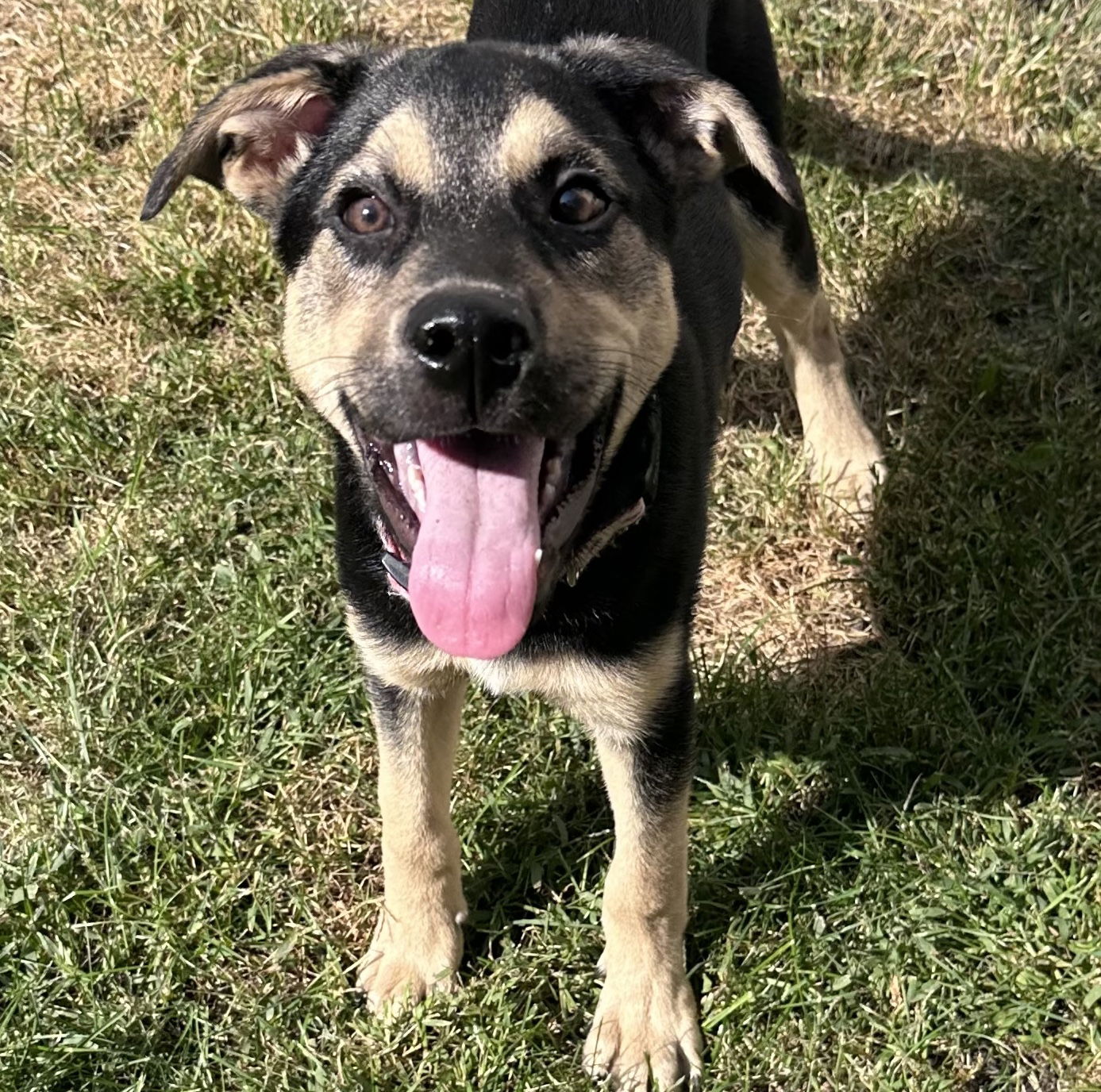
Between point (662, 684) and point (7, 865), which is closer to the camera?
point (662, 684)

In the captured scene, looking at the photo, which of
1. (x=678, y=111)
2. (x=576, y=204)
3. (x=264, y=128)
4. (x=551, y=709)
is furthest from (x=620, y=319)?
(x=551, y=709)

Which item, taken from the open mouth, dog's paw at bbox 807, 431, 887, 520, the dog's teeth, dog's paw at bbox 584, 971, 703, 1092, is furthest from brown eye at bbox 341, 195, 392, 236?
dog's paw at bbox 807, 431, 887, 520

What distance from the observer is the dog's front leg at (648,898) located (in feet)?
11.1

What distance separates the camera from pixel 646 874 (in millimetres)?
3484

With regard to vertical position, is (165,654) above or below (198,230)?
below

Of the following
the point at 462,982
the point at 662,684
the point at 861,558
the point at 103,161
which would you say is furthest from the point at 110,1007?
the point at 103,161

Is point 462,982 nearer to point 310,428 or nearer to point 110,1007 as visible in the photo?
point 110,1007

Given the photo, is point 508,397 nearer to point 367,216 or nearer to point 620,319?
point 620,319

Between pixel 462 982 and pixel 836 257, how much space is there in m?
3.38

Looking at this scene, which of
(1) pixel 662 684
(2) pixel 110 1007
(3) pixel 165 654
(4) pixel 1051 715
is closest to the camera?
(1) pixel 662 684

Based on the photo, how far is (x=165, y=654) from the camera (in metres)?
4.55

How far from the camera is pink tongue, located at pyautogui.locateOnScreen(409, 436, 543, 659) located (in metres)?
2.88

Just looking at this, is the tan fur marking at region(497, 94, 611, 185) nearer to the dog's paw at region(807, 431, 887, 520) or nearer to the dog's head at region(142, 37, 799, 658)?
the dog's head at region(142, 37, 799, 658)

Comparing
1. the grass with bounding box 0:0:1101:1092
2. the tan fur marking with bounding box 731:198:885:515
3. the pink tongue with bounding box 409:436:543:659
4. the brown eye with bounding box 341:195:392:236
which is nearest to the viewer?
the pink tongue with bounding box 409:436:543:659
